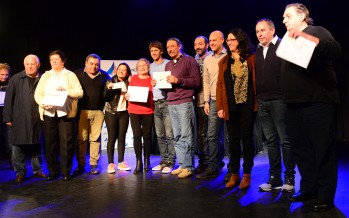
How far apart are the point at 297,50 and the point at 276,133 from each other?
1078mm

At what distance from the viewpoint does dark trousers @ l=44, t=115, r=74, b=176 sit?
4512 mm

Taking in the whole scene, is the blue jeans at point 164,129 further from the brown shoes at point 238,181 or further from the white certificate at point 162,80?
the brown shoes at point 238,181

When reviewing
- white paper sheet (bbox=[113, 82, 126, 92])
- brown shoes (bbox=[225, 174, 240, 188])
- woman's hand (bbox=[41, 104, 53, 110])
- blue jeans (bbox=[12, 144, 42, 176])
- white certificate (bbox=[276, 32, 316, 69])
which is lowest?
brown shoes (bbox=[225, 174, 240, 188])

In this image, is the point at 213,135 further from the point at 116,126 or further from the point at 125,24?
the point at 125,24

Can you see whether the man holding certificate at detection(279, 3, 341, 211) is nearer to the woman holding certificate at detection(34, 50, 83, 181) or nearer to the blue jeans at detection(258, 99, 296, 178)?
the blue jeans at detection(258, 99, 296, 178)

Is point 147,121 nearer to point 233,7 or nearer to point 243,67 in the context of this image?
point 243,67

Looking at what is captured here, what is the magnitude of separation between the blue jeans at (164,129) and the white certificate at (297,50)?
81.3 inches

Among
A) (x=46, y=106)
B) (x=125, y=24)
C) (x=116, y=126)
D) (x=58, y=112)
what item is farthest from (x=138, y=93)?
(x=125, y=24)

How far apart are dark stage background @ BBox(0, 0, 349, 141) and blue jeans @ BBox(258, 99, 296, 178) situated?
3.96m

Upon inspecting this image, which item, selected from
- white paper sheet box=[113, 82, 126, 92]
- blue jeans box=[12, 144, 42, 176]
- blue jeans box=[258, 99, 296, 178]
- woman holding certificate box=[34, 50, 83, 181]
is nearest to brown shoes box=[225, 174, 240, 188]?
blue jeans box=[258, 99, 296, 178]

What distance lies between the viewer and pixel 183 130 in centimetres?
444

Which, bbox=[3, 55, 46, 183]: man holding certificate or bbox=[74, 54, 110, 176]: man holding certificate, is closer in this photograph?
bbox=[3, 55, 46, 183]: man holding certificate

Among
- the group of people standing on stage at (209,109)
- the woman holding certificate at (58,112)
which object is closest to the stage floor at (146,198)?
the group of people standing on stage at (209,109)

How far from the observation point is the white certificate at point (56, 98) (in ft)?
14.2
